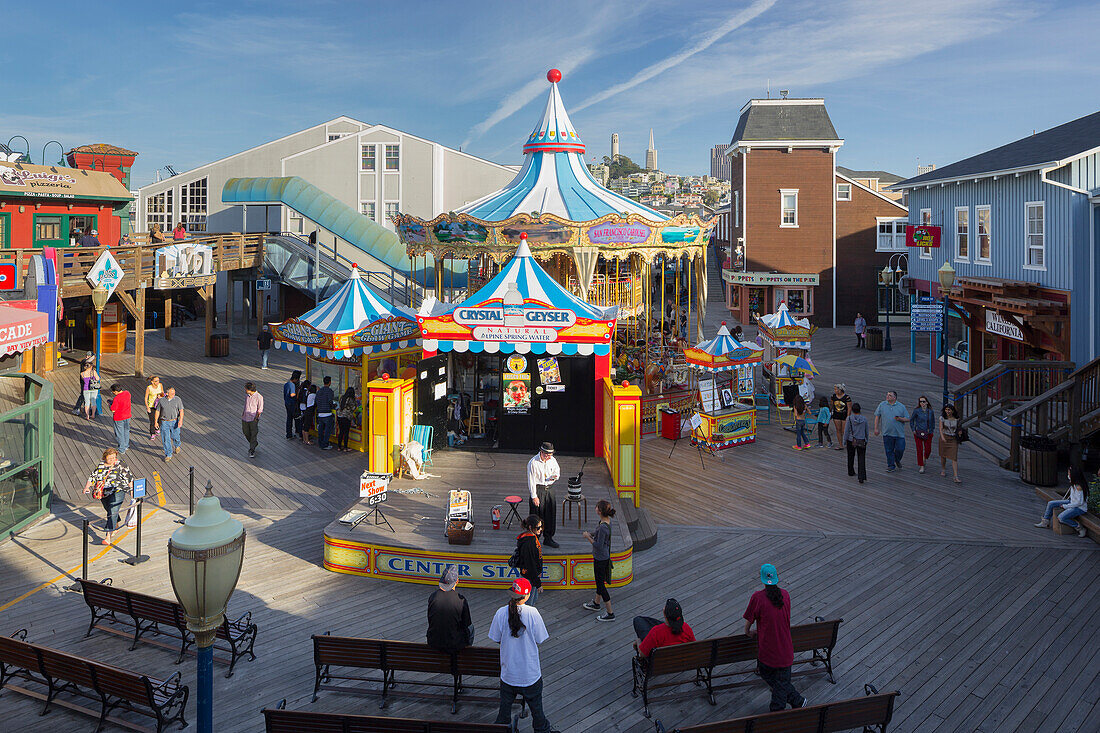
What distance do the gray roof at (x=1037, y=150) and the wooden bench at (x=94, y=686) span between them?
792 inches

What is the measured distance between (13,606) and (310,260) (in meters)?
23.9

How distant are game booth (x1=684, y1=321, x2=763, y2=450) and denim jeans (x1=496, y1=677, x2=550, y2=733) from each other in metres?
11.6

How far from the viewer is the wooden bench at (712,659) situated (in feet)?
26.2

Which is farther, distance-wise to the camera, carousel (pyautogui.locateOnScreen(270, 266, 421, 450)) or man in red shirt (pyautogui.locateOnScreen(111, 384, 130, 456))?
carousel (pyautogui.locateOnScreen(270, 266, 421, 450))

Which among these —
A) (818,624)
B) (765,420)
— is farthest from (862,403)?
(818,624)

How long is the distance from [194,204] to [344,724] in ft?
125

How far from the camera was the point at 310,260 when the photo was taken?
32781 millimetres

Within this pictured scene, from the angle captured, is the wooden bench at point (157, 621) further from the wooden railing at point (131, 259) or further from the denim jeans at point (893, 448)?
the wooden railing at point (131, 259)

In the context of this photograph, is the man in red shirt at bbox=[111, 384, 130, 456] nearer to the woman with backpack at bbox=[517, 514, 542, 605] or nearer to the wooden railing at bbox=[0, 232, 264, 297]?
the wooden railing at bbox=[0, 232, 264, 297]

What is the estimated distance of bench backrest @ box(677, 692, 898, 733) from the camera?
6.77 metres

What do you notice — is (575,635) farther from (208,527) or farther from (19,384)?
(19,384)

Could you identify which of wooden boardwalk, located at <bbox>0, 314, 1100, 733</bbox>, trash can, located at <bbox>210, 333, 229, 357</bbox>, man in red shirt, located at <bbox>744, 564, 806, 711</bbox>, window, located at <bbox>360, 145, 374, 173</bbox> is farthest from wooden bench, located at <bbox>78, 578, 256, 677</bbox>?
window, located at <bbox>360, 145, 374, 173</bbox>

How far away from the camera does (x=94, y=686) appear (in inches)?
298

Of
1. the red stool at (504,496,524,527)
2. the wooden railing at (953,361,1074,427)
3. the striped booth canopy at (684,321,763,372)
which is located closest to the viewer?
the red stool at (504,496,524,527)
